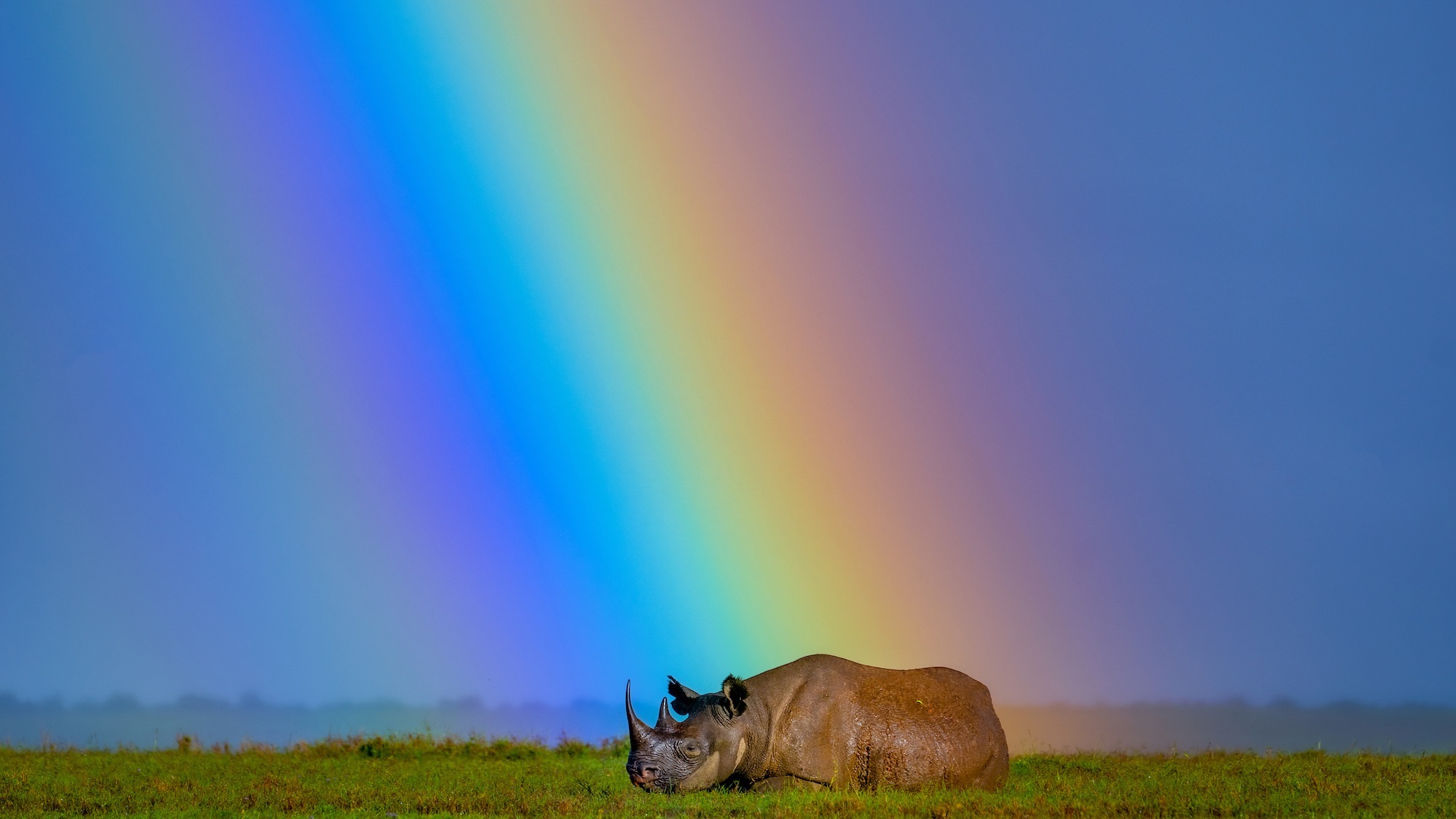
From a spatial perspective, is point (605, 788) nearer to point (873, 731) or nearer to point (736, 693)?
point (736, 693)

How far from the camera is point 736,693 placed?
15.9 metres

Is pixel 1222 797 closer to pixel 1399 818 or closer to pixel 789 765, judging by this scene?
pixel 1399 818

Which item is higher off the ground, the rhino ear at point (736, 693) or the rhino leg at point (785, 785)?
the rhino ear at point (736, 693)

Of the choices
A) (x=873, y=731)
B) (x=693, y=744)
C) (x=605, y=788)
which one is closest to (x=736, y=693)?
(x=693, y=744)

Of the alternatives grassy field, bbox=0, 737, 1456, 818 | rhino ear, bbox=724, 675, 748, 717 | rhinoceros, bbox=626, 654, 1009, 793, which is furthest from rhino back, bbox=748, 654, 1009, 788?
grassy field, bbox=0, 737, 1456, 818

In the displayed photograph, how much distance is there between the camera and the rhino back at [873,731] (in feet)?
51.4

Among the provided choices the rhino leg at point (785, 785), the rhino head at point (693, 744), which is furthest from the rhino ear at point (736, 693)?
the rhino leg at point (785, 785)

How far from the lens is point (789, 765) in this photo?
15.7 meters

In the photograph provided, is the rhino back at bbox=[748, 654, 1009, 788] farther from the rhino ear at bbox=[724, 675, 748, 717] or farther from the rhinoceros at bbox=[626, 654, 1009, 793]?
the rhino ear at bbox=[724, 675, 748, 717]

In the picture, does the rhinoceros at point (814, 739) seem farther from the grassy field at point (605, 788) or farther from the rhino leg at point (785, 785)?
the grassy field at point (605, 788)

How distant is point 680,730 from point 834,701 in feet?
6.61

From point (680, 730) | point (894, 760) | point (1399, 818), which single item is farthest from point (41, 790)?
point (1399, 818)

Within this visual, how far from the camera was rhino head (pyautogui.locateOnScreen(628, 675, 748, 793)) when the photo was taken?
15258 millimetres

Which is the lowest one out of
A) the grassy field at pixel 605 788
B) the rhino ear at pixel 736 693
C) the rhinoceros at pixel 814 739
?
the grassy field at pixel 605 788
